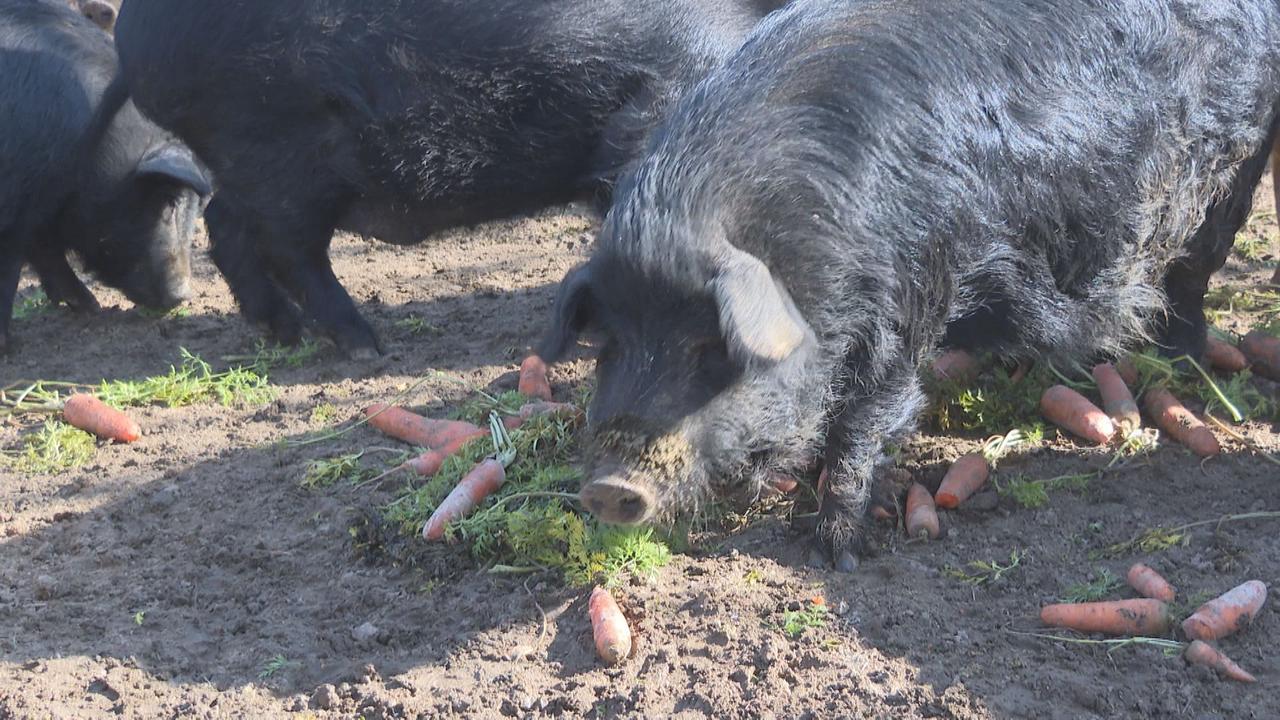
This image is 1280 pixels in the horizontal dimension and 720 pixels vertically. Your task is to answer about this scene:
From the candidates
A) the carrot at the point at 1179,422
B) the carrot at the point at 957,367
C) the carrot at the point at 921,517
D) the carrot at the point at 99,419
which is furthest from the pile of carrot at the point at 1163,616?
the carrot at the point at 99,419

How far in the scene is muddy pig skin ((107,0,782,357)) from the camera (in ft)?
18.1

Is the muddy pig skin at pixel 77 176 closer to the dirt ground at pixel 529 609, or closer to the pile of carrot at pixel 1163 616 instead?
the dirt ground at pixel 529 609

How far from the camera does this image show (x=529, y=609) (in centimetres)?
372

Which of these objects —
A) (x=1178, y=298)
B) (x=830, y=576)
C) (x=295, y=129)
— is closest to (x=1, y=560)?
(x=295, y=129)

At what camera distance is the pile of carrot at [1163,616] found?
337cm

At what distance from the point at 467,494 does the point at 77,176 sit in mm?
3805

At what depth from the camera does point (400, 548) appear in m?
4.08

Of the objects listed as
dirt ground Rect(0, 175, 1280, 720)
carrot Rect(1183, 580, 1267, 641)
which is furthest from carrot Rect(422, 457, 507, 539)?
carrot Rect(1183, 580, 1267, 641)

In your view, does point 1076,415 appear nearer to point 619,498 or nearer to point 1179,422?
point 1179,422

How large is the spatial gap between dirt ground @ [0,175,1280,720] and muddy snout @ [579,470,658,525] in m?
0.32

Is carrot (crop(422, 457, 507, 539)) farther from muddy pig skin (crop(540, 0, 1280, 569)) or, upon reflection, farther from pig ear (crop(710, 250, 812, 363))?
pig ear (crop(710, 250, 812, 363))

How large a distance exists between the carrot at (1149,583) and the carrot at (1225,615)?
11 centimetres

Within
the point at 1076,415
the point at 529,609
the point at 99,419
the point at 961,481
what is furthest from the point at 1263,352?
the point at 99,419

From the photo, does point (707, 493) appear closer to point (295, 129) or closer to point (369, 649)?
point (369, 649)
